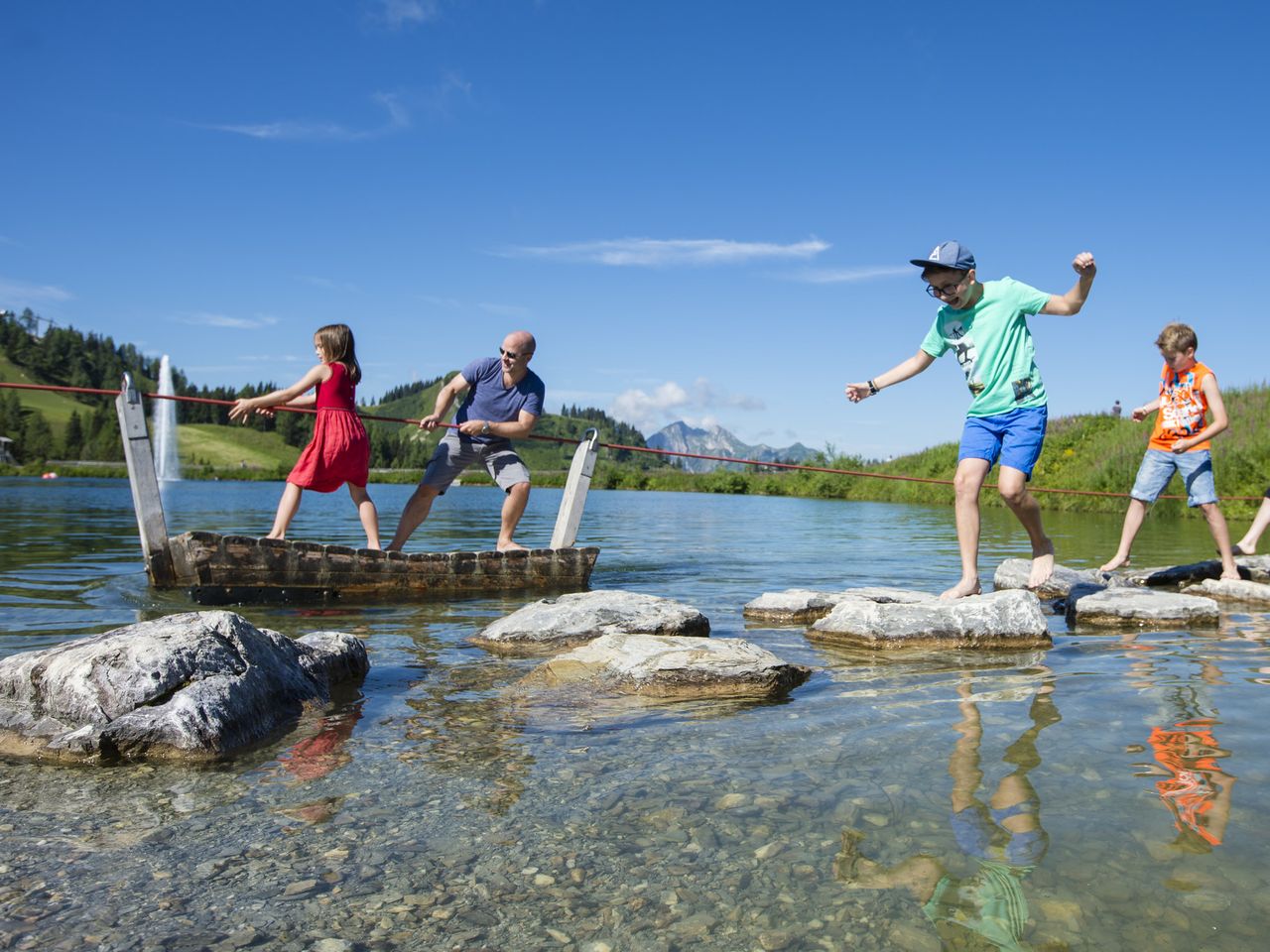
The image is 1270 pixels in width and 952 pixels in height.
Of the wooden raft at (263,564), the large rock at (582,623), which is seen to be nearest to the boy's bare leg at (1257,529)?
the large rock at (582,623)

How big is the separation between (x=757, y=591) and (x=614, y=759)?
21.3 ft

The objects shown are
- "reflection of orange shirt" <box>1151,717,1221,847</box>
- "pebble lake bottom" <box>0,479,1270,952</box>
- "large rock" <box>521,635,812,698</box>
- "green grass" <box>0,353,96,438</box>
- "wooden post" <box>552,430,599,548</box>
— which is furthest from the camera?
"green grass" <box>0,353,96,438</box>

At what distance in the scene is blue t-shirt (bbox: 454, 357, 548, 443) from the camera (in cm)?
946

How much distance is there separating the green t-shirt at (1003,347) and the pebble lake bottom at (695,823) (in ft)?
6.90

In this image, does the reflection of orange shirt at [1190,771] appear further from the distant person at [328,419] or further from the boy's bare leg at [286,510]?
the boy's bare leg at [286,510]

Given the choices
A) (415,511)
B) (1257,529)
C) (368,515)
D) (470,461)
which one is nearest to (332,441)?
(368,515)

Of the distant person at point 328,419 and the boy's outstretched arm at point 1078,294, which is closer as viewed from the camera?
the boy's outstretched arm at point 1078,294

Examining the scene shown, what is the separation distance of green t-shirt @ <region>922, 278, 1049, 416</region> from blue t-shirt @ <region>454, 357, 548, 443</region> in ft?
14.6

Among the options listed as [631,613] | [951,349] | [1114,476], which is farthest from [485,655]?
[1114,476]

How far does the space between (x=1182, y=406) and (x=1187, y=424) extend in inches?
7.7

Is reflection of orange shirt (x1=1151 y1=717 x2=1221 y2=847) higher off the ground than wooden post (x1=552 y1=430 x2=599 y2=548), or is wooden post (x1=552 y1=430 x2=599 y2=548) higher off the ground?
wooden post (x1=552 y1=430 x2=599 y2=548)

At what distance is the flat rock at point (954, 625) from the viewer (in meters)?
6.44

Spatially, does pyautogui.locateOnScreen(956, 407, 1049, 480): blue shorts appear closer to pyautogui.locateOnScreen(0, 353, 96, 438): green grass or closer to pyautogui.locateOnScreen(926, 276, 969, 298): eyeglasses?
pyautogui.locateOnScreen(926, 276, 969, 298): eyeglasses

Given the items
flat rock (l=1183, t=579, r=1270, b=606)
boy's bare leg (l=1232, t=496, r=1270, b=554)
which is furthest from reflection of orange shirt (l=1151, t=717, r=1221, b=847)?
boy's bare leg (l=1232, t=496, r=1270, b=554)
